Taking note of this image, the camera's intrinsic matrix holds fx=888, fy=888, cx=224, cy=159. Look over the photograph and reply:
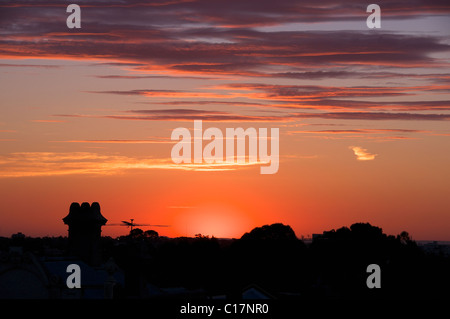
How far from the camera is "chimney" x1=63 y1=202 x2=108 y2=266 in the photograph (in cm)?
10762

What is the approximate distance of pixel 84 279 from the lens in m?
84.2

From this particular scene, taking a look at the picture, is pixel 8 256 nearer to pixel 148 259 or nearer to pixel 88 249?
pixel 148 259

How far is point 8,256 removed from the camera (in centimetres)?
8150

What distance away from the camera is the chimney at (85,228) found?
353ft

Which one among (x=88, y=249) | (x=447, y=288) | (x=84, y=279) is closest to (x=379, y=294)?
(x=447, y=288)

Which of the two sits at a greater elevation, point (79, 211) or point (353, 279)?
point (79, 211)

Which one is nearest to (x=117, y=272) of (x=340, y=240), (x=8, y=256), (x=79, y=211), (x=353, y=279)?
(x=8, y=256)

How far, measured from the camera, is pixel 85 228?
4311 inches

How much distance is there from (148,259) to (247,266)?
271 ft
